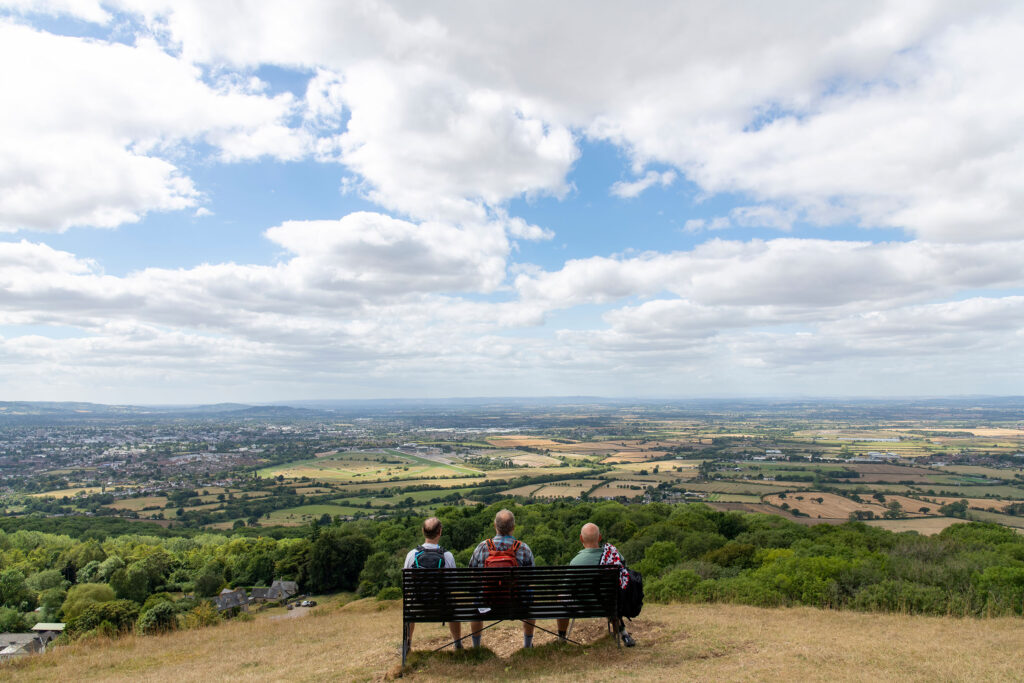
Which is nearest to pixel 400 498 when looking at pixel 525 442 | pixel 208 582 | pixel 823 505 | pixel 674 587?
pixel 208 582

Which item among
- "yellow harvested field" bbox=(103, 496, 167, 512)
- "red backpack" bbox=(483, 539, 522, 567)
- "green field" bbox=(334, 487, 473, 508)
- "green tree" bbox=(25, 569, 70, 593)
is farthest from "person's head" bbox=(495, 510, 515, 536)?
"yellow harvested field" bbox=(103, 496, 167, 512)

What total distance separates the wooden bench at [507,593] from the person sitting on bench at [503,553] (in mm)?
196

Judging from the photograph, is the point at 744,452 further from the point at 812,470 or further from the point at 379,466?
the point at 379,466

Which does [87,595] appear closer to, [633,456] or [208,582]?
[208,582]

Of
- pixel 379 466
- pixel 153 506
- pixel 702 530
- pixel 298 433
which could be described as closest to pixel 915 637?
pixel 702 530

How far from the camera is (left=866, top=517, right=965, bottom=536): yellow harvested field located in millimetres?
41656

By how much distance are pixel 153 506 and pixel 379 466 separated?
39.5m

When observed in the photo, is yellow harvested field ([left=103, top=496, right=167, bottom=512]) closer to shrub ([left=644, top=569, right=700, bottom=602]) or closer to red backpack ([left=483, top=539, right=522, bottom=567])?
shrub ([left=644, top=569, right=700, bottom=602])

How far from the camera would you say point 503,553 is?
25.5 ft

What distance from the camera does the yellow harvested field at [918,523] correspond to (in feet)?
137

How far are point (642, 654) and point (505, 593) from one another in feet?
7.89

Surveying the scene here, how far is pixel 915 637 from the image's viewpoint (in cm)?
899

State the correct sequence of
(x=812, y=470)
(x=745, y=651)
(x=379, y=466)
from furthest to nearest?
(x=379, y=466) < (x=812, y=470) < (x=745, y=651)

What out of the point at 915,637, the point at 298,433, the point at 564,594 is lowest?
the point at 298,433
